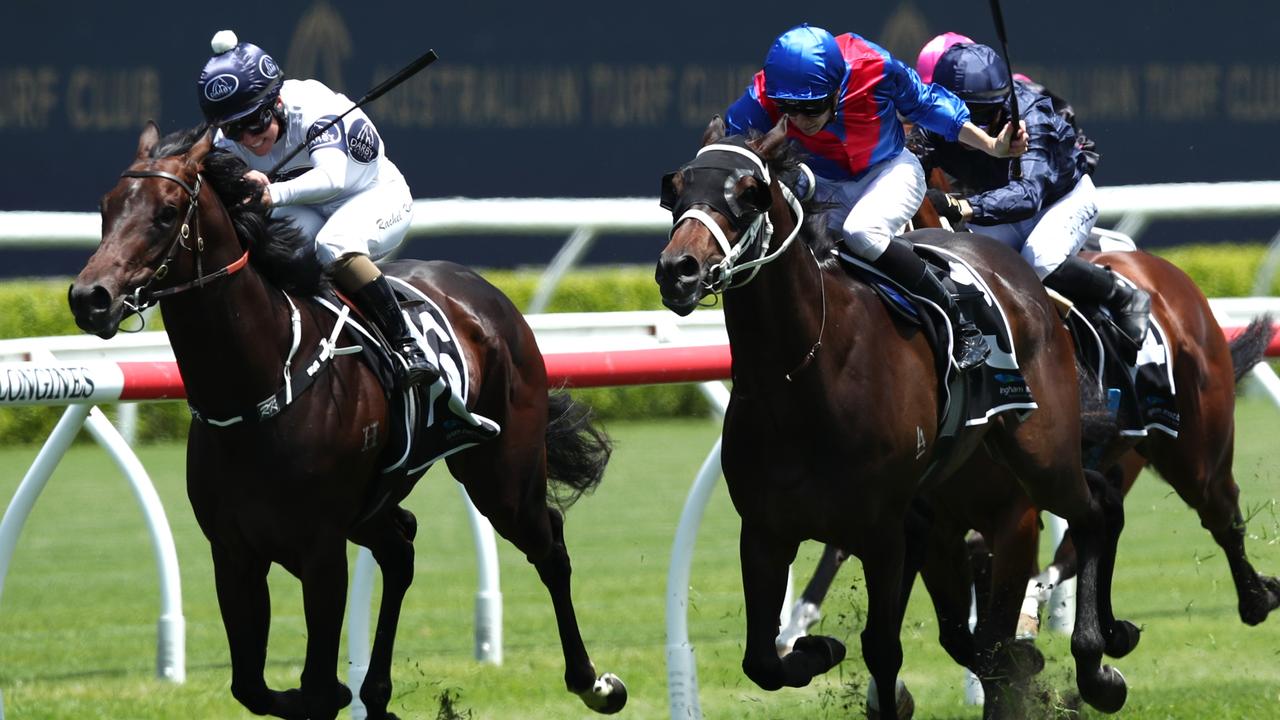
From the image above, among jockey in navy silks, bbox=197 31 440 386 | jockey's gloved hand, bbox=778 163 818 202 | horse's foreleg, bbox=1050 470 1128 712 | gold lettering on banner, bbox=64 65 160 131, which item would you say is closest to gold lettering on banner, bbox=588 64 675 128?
gold lettering on banner, bbox=64 65 160 131

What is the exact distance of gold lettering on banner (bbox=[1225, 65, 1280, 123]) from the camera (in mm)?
14172

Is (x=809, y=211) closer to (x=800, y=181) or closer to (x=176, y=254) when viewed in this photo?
(x=800, y=181)

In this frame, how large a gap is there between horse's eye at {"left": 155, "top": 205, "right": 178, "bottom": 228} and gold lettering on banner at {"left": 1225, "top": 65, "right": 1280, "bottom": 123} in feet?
37.3

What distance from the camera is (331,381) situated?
4.50 meters

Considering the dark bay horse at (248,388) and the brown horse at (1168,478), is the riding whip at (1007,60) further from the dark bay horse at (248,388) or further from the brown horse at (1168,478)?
the dark bay horse at (248,388)

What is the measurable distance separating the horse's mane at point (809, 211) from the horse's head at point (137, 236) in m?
1.21

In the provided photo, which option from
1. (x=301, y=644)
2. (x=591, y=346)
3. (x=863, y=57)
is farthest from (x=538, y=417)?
(x=301, y=644)

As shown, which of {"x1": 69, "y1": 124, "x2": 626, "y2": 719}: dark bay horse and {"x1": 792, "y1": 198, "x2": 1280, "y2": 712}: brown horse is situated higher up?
{"x1": 69, "y1": 124, "x2": 626, "y2": 719}: dark bay horse

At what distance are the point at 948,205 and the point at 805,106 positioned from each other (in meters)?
Answer: 1.07

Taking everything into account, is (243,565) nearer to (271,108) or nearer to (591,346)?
(271,108)

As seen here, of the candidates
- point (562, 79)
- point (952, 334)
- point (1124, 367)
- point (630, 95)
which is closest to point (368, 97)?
point (952, 334)

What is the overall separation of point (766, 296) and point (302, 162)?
1330 millimetres

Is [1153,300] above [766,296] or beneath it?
beneath

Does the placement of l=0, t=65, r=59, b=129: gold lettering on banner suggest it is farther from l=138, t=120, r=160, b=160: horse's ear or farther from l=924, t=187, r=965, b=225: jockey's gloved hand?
l=138, t=120, r=160, b=160: horse's ear
